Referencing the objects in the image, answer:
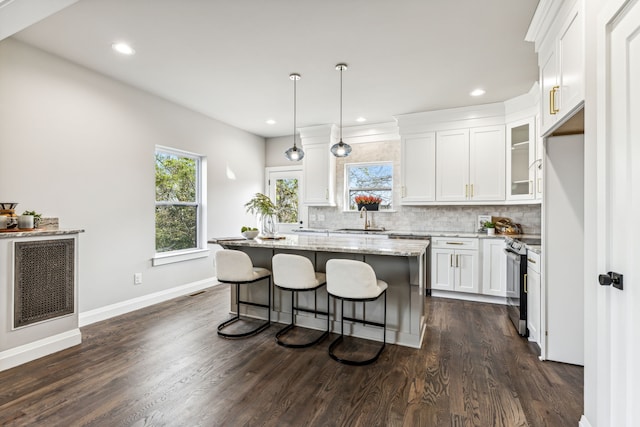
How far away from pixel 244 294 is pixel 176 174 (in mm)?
2218

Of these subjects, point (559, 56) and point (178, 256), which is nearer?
point (559, 56)

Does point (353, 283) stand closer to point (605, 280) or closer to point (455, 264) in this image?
point (605, 280)

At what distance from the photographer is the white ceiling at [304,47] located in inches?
94.0

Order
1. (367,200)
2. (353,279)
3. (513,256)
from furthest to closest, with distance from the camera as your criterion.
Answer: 1. (367,200)
2. (513,256)
3. (353,279)

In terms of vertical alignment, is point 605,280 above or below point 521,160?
below

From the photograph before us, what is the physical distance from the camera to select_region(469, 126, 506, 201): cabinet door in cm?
445

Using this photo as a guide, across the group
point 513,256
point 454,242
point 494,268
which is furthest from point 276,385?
point 494,268

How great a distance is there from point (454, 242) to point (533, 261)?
62.8 inches

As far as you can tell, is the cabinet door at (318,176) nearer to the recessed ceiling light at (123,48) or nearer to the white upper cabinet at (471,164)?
the white upper cabinet at (471,164)

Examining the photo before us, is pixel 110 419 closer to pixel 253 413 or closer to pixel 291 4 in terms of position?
pixel 253 413

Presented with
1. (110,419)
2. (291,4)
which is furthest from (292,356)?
(291,4)

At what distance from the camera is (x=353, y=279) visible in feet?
8.14

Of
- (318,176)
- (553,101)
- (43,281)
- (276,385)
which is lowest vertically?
(276,385)

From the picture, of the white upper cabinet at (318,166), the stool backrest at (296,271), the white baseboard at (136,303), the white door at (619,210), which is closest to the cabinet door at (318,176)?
the white upper cabinet at (318,166)
